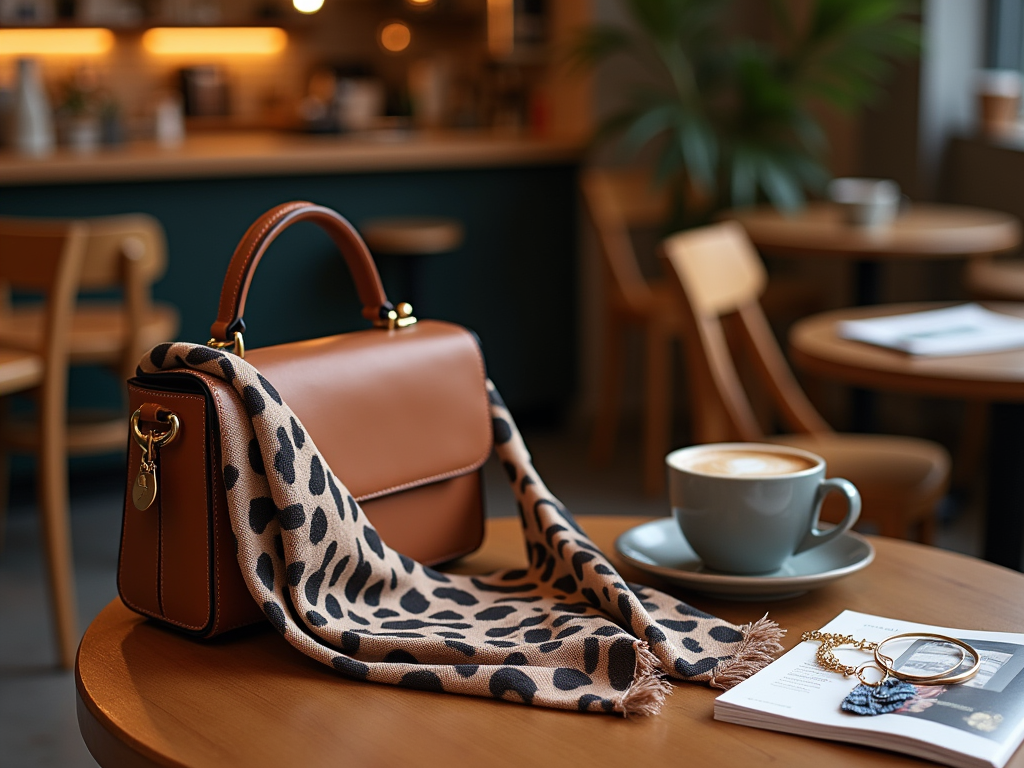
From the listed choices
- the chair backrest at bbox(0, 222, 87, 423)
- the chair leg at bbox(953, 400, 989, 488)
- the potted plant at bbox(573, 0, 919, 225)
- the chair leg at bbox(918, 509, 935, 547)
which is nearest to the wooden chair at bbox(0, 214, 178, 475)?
the chair backrest at bbox(0, 222, 87, 423)

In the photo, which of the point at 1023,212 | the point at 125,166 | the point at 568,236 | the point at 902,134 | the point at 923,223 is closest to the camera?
the point at 923,223

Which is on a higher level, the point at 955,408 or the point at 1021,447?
the point at 1021,447

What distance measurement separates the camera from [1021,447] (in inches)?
78.7

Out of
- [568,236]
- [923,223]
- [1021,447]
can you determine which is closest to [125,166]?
[568,236]

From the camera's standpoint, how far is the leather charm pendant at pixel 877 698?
2.25ft

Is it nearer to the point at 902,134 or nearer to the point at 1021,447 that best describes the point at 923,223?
the point at 902,134

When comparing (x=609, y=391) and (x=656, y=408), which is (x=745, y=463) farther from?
(x=609, y=391)

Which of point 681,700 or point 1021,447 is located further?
point 1021,447

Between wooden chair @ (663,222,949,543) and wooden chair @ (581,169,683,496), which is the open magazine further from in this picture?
wooden chair @ (581,169,683,496)

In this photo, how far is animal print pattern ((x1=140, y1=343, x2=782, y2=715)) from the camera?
76 centimetres

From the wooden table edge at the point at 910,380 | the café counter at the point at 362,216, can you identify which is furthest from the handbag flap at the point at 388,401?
the café counter at the point at 362,216

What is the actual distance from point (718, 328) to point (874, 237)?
3.42 feet

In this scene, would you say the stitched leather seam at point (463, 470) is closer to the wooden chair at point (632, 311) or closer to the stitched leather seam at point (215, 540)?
the stitched leather seam at point (215, 540)

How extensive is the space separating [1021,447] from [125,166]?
280 centimetres
